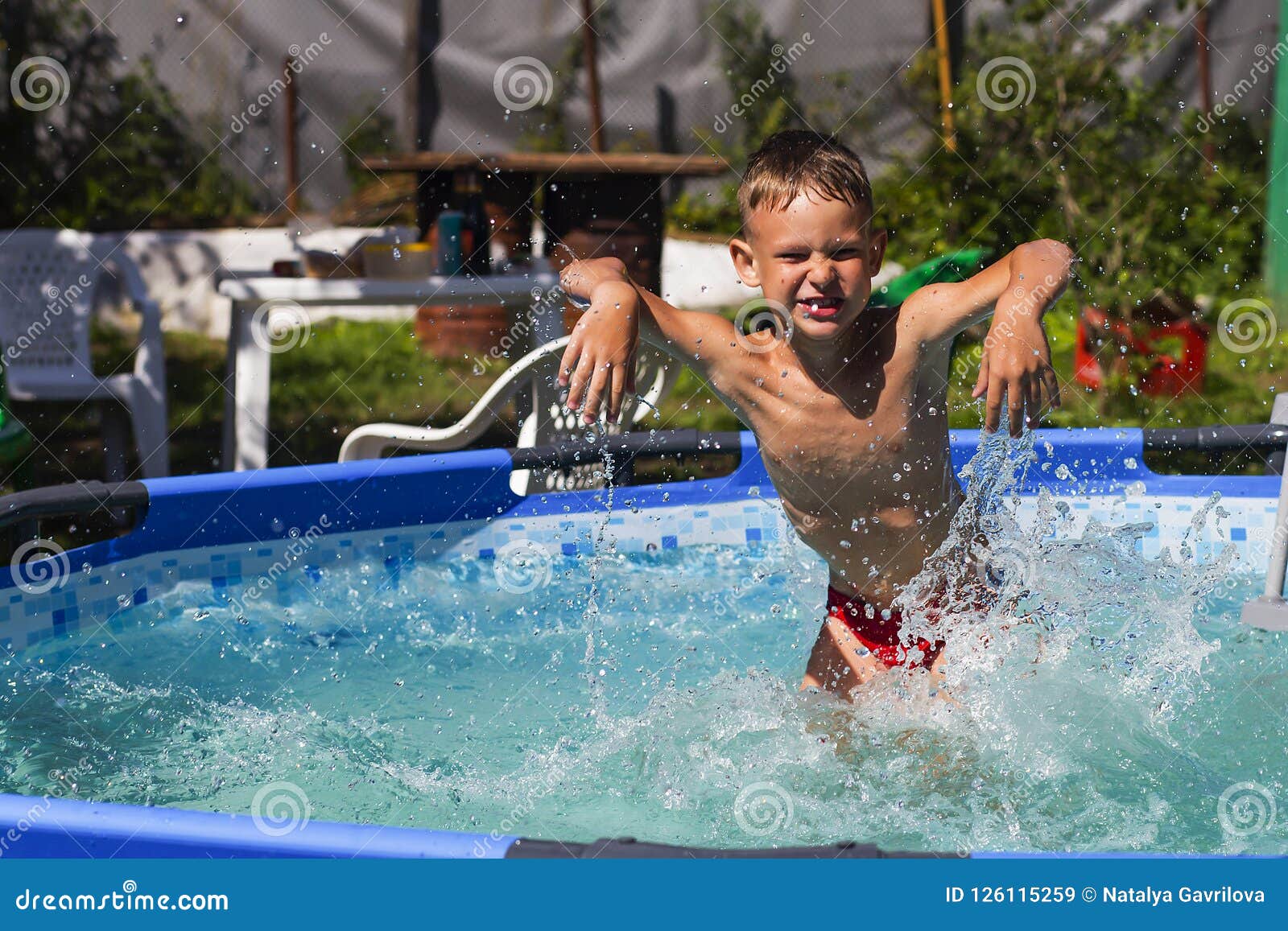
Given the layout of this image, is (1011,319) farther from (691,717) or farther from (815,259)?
(691,717)

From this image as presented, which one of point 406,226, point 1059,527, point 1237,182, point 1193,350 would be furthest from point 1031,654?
point 406,226

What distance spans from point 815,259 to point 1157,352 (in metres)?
3.79

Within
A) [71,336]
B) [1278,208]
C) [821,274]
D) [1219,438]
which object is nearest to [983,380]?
[821,274]

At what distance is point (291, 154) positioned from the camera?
7.64 meters

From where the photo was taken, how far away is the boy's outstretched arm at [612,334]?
85.0 inches

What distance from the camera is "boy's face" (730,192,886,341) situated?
2.46 meters

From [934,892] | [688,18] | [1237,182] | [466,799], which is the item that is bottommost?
[466,799]

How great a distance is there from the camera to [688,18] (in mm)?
7582

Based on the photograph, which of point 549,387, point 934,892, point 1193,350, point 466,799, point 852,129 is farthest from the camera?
point 852,129

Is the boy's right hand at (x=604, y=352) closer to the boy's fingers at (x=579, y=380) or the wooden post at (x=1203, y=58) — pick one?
the boy's fingers at (x=579, y=380)

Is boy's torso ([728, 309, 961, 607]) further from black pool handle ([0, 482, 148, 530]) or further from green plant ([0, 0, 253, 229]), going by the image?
green plant ([0, 0, 253, 229])

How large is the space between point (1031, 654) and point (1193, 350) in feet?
11.7

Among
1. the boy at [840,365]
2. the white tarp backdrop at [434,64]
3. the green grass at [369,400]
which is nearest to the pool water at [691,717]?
the boy at [840,365]

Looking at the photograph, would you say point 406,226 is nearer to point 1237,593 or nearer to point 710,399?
point 710,399
